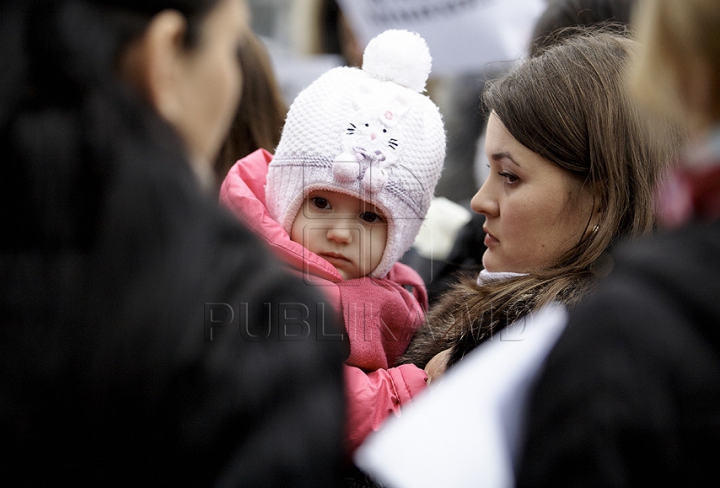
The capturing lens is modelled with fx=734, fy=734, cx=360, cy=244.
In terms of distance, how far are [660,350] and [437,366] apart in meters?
0.96

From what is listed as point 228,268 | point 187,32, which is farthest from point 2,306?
point 187,32

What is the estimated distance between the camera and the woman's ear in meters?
0.97

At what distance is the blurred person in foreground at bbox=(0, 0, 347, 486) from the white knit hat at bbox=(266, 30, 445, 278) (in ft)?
3.58

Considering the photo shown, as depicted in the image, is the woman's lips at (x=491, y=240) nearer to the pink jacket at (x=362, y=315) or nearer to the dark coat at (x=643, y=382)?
the pink jacket at (x=362, y=315)

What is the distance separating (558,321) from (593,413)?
11.4 inches

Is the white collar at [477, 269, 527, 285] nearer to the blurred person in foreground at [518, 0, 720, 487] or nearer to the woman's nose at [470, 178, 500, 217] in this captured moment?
the woman's nose at [470, 178, 500, 217]

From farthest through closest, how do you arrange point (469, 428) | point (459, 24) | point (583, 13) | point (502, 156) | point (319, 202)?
point (459, 24) < point (583, 13) < point (319, 202) < point (502, 156) < point (469, 428)

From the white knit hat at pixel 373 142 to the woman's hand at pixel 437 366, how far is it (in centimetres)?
37

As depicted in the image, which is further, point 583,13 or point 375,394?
point 583,13

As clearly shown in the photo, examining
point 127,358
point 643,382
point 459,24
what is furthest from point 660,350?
point 459,24

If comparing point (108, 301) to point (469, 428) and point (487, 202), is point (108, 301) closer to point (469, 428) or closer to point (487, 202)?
point (469, 428)

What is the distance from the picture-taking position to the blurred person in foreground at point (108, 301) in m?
0.89

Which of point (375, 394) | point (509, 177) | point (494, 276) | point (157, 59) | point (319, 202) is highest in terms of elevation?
point (157, 59)

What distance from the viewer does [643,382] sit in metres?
0.93
